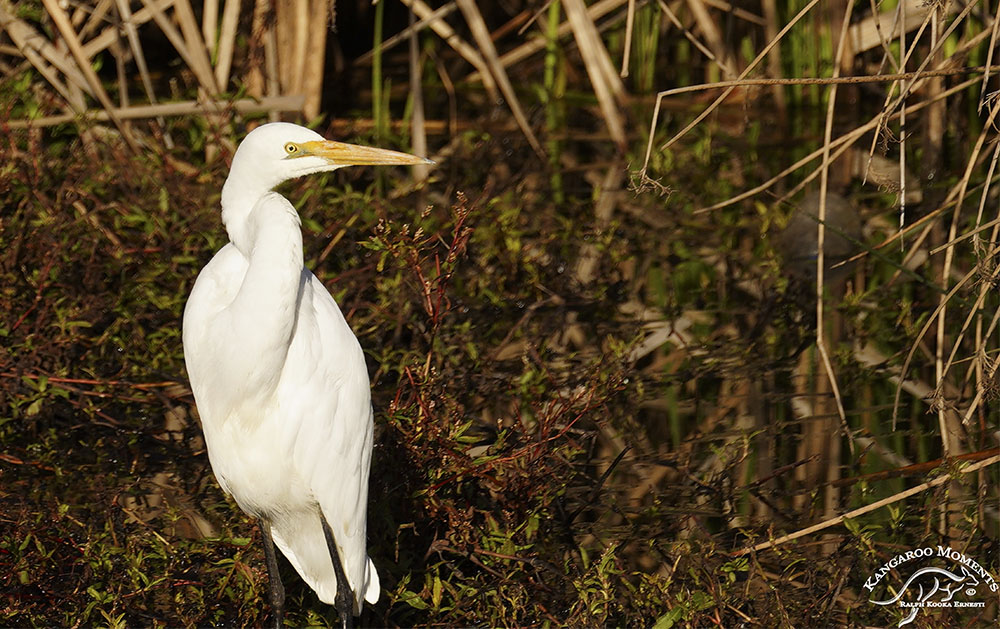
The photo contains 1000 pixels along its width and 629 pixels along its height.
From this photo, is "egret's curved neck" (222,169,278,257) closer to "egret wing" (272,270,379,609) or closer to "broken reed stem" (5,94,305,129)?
"egret wing" (272,270,379,609)

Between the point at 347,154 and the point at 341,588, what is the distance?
39.9 inches

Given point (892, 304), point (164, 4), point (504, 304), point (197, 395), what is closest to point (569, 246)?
point (504, 304)

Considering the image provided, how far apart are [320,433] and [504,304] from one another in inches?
82.4

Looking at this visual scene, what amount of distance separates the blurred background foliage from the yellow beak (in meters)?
0.19

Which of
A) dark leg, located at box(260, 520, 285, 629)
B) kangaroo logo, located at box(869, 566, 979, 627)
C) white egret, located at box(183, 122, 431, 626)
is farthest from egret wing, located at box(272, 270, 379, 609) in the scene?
kangaroo logo, located at box(869, 566, 979, 627)

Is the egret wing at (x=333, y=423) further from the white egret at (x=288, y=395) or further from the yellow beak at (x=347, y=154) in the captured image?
the yellow beak at (x=347, y=154)

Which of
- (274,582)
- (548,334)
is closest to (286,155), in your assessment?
(274,582)

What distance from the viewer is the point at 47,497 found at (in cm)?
361

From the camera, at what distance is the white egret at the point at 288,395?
8.77ft

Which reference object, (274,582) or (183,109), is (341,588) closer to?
(274,582)

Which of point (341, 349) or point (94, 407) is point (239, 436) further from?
point (94, 407)

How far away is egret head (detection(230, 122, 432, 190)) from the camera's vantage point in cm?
268

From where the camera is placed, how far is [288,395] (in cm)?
268

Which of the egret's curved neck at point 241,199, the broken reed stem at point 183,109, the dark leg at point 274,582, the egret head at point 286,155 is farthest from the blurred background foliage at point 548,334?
the egret's curved neck at point 241,199
